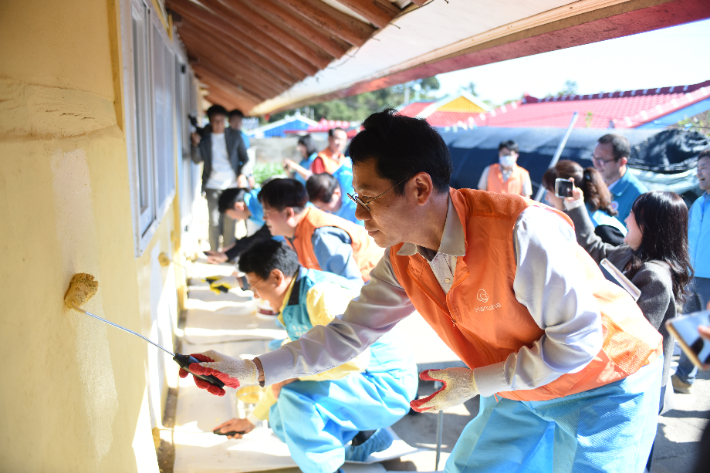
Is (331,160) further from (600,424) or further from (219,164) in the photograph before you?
(600,424)

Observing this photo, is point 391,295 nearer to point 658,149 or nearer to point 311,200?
point 311,200

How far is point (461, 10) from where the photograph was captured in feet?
6.49

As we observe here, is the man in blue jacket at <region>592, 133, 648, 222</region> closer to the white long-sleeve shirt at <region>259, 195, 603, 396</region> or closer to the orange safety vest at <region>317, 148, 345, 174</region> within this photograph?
the orange safety vest at <region>317, 148, 345, 174</region>

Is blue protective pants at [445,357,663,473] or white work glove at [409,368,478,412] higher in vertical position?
white work glove at [409,368,478,412]

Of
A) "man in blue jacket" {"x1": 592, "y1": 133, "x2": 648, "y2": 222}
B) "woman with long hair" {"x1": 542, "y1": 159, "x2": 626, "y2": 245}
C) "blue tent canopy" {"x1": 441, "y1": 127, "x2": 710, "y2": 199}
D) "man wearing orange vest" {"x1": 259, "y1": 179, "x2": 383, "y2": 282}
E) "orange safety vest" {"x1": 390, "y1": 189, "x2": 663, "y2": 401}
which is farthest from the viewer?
"blue tent canopy" {"x1": 441, "y1": 127, "x2": 710, "y2": 199}

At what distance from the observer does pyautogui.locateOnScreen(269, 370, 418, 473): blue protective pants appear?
2.31 meters

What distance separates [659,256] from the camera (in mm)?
2355

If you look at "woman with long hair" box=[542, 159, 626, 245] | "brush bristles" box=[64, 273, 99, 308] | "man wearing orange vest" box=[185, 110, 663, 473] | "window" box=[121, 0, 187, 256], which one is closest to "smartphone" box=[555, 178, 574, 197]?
"woman with long hair" box=[542, 159, 626, 245]

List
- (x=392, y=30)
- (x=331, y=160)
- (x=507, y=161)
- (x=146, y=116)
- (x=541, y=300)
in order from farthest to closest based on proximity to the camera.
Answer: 1. (x=507, y=161)
2. (x=331, y=160)
3. (x=146, y=116)
4. (x=392, y=30)
5. (x=541, y=300)

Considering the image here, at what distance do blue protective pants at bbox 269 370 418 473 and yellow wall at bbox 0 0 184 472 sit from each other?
0.71 meters

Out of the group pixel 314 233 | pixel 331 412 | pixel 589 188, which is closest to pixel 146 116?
pixel 314 233

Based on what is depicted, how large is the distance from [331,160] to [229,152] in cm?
139

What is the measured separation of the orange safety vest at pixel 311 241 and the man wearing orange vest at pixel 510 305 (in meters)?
1.56

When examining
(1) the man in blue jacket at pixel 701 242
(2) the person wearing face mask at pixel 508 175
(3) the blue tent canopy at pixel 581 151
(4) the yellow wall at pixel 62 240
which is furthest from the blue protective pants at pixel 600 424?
(2) the person wearing face mask at pixel 508 175
